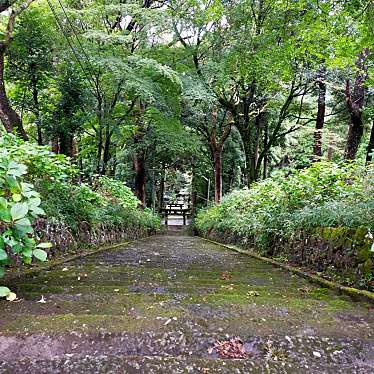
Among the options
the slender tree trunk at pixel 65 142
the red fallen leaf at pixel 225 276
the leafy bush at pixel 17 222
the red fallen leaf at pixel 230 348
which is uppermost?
the slender tree trunk at pixel 65 142

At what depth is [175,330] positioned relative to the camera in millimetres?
1783

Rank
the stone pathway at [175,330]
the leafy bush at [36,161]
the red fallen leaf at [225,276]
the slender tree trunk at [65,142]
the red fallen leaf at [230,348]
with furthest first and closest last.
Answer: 1. the slender tree trunk at [65,142]
2. the leafy bush at [36,161]
3. the red fallen leaf at [225,276]
4. the red fallen leaf at [230,348]
5. the stone pathway at [175,330]

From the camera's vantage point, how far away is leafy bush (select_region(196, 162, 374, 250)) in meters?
3.64

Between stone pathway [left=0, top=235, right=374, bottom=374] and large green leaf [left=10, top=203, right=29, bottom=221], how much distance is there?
1.94ft

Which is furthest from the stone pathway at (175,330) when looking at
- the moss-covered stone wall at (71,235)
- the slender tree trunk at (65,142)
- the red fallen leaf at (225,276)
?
the slender tree trunk at (65,142)

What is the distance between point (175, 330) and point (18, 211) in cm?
98

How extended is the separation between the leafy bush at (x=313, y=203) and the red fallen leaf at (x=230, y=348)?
1958mm

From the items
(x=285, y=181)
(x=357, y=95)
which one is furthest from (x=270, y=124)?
(x=285, y=181)

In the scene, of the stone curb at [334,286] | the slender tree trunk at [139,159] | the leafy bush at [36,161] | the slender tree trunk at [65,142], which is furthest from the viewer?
the slender tree trunk at [139,159]

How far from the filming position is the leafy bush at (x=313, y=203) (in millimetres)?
3641

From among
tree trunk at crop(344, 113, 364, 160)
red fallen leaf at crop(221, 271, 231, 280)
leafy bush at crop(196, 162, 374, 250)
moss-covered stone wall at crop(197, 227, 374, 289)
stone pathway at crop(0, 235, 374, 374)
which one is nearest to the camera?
stone pathway at crop(0, 235, 374, 374)

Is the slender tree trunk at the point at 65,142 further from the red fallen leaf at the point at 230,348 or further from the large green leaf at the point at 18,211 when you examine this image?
→ the red fallen leaf at the point at 230,348

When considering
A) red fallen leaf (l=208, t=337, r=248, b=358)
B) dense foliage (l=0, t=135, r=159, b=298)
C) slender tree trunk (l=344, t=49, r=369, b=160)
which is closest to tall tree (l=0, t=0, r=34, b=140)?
dense foliage (l=0, t=135, r=159, b=298)

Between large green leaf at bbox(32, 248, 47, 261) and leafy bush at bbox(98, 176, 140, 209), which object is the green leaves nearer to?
large green leaf at bbox(32, 248, 47, 261)
